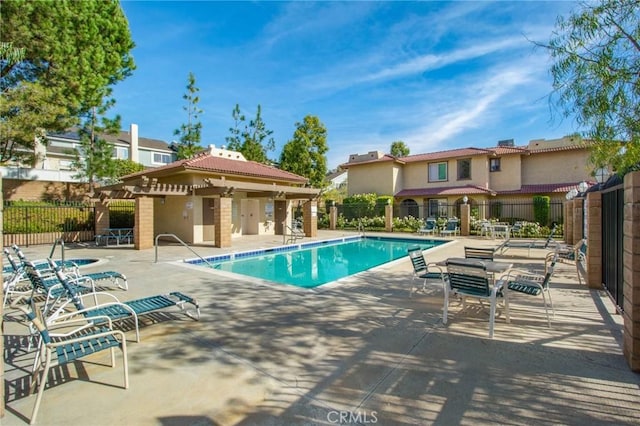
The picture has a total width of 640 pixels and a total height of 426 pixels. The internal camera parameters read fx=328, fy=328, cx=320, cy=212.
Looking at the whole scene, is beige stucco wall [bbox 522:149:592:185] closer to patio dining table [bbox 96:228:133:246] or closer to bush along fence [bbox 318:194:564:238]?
bush along fence [bbox 318:194:564:238]

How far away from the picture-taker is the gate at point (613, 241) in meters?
5.23

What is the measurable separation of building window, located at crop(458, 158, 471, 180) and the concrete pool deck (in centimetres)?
2359

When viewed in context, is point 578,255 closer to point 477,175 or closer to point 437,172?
point 477,175

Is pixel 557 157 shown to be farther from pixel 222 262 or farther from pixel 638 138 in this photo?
pixel 222 262

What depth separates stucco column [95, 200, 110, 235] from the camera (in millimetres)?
17109

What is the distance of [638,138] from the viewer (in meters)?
5.26

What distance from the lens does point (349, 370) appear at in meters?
3.58

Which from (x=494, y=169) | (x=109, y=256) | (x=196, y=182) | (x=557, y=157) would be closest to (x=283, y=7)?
(x=196, y=182)

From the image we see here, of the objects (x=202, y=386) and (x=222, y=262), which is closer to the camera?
(x=202, y=386)

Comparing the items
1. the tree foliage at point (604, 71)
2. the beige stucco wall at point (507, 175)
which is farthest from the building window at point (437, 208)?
the tree foliage at point (604, 71)

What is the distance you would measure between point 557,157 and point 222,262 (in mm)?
26373

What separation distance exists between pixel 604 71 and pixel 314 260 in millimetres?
11435

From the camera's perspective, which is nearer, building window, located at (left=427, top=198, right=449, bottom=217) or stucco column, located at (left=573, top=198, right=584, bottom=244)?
stucco column, located at (left=573, top=198, right=584, bottom=244)

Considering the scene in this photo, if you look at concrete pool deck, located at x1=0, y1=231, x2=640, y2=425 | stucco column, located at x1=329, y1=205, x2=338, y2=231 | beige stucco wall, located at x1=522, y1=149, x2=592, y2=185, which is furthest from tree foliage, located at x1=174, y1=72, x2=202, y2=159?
beige stucco wall, located at x1=522, y1=149, x2=592, y2=185
